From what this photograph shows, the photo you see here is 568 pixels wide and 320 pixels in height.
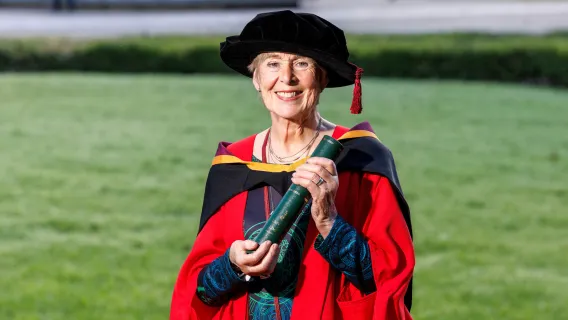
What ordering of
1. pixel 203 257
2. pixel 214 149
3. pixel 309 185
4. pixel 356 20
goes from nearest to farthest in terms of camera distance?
pixel 309 185, pixel 203 257, pixel 214 149, pixel 356 20

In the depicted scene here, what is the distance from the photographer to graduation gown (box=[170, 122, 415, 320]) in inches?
135

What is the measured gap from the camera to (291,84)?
3.43 m

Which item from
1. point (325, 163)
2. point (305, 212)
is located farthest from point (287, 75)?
point (305, 212)

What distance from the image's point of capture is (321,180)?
322 cm

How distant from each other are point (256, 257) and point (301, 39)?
683mm

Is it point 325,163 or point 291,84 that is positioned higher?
point 291,84

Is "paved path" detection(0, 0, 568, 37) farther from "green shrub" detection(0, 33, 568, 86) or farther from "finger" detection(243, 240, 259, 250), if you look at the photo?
"finger" detection(243, 240, 259, 250)

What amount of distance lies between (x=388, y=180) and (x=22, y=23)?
97.3 feet

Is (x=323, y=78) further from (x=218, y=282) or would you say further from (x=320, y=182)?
(x=218, y=282)

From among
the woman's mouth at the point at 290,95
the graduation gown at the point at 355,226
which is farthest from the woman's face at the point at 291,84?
the graduation gown at the point at 355,226

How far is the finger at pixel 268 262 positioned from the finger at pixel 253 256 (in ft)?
0.04

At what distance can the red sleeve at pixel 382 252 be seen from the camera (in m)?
3.42

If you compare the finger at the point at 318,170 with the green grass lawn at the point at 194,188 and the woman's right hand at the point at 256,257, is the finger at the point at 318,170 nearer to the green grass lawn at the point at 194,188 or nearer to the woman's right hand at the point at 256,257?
the woman's right hand at the point at 256,257

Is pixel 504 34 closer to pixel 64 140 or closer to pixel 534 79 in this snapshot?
pixel 534 79
